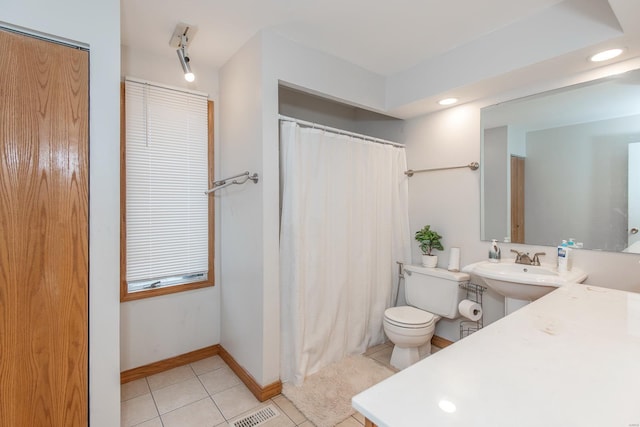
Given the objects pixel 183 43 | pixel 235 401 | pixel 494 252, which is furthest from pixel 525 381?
pixel 183 43

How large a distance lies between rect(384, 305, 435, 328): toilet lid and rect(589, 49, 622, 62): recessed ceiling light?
1952 mm

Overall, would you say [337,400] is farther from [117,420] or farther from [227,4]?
[227,4]

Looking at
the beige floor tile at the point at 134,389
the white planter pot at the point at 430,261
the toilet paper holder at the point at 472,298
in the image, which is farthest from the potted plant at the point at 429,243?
the beige floor tile at the point at 134,389

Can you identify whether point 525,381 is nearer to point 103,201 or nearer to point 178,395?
point 103,201

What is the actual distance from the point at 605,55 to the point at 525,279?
1.37 m

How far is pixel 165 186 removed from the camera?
2299 mm

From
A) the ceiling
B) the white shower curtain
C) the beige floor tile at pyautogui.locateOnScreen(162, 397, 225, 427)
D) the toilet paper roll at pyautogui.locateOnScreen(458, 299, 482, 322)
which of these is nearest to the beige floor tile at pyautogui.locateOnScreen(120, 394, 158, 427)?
the beige floor tile at pyautogui.locateOnScreen(162, 397, 225, 427)

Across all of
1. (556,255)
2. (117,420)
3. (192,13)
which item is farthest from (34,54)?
(556,255)

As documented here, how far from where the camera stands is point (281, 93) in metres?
2.90

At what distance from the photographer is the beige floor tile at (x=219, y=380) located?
211 centimetres

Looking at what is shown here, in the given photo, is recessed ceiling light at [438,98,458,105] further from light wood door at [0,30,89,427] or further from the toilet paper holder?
light wood door at [0,30,89,427]

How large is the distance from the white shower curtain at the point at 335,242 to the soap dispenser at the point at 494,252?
75 cm

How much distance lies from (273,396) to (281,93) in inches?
101

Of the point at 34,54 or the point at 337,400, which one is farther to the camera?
the point at 337,400
